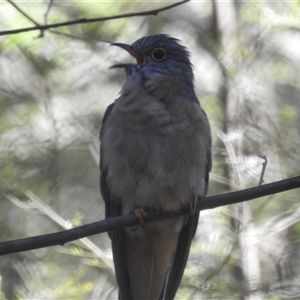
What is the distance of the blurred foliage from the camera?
6.62m

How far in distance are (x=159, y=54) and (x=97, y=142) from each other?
184 cm

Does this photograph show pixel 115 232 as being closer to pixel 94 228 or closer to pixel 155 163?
pixel 155 163

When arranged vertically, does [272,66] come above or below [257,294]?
above

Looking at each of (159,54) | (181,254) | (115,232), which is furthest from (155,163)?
(159,54)

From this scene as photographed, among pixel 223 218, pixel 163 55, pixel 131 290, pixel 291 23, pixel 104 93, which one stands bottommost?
pixel 131 290

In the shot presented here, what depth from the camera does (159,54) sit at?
5.89 meters

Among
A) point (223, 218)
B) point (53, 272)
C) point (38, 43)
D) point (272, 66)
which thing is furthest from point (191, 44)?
point (53, 272)

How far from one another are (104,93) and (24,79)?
2.92ft

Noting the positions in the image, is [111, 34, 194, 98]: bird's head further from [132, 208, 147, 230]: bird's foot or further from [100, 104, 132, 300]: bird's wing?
[132, 208, 147, 230]: bird's foot

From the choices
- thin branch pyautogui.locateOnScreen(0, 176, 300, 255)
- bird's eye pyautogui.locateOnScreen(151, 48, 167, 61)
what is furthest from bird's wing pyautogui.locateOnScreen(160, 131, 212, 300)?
thin branch pyautogui.locateOnScreen(0, 176, 300, 255)

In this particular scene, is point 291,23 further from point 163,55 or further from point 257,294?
point 257,294

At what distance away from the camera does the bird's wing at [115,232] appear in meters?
5.46

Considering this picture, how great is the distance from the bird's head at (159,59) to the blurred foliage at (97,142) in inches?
39.5

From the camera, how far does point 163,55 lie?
19.4ft
